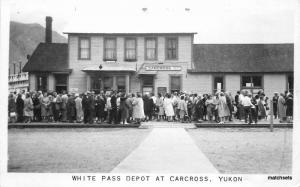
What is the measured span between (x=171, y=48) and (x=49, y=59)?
232 inches

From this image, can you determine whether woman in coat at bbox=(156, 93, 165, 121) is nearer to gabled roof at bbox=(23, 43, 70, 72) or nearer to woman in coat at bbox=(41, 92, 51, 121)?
woman in coat at bbox=(41, 92, 51, 121)

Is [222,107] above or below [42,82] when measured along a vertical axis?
below

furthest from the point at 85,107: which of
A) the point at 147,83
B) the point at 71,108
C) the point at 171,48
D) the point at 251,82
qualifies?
the point at 251,82

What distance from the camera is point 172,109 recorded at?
55.2 feet

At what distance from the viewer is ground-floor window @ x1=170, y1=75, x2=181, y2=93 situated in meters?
20.0

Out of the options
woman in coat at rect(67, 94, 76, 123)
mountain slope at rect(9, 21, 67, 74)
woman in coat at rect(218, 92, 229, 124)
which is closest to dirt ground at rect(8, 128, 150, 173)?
mountain slope at rect(9, 21, 67, 74)

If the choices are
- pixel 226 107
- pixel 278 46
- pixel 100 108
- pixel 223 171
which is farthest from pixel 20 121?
pixel 278 46

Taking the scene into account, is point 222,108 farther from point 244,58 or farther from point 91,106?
point 244,58

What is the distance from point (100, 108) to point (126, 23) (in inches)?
196

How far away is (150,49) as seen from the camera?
2017cm

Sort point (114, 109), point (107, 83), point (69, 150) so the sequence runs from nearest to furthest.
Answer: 1. point (69, 150)
2. point (114, 109)
3. point (107, 83)

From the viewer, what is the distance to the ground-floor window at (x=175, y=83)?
20031mm

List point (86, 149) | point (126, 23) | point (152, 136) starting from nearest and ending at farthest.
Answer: point (86, 149), point (152, 136), point (126, 23)
